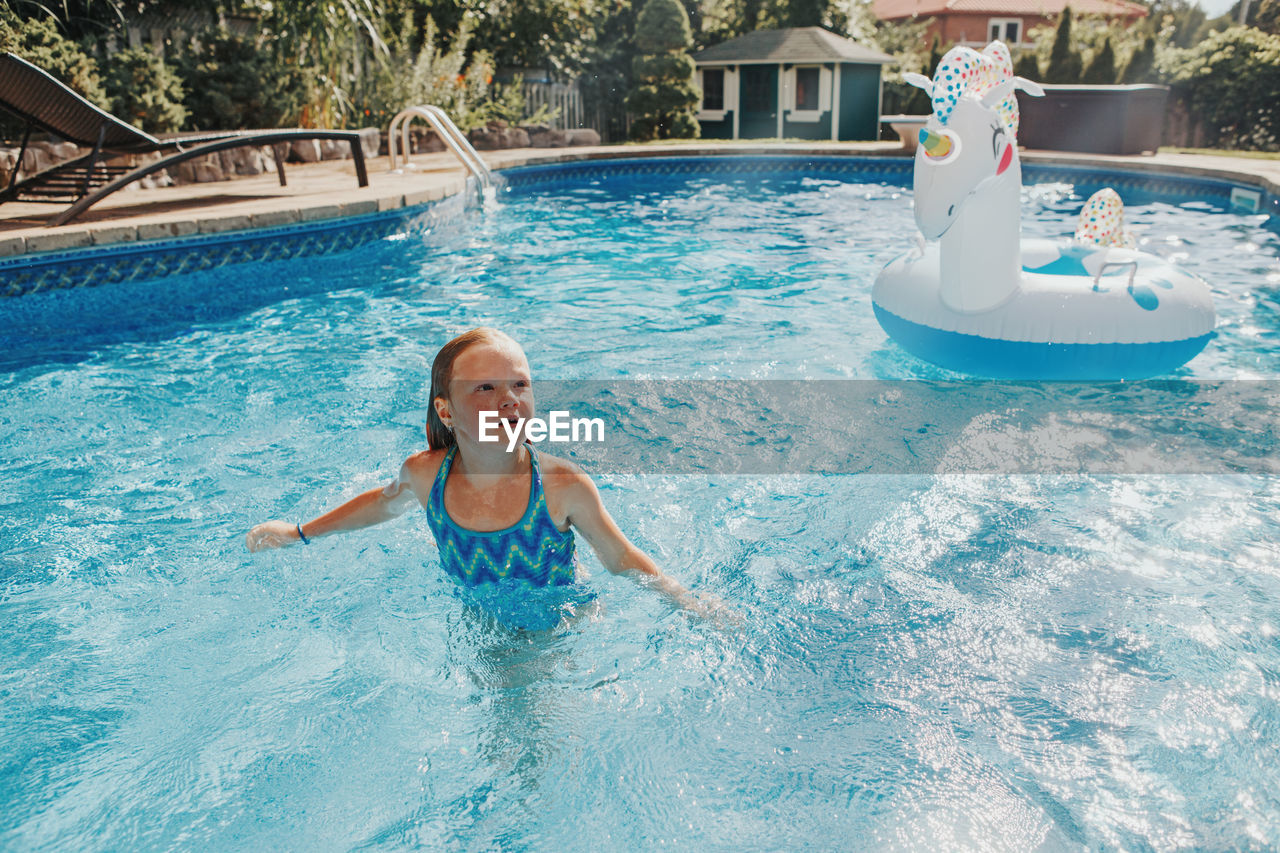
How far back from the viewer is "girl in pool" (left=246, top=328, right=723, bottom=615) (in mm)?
2367

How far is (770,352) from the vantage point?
20.3ft

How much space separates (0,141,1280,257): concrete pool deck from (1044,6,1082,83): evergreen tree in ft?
28.0

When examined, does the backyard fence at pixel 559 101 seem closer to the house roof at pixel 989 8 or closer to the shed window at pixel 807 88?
the shed window at pixel 807 88

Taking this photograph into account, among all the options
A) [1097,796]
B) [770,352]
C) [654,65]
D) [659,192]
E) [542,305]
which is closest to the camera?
[1097,796]

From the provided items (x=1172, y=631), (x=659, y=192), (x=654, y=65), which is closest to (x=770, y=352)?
(x=1172, y=631)

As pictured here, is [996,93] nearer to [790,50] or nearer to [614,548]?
[614,548]

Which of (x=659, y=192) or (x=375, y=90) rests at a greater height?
(x=375, y=90)

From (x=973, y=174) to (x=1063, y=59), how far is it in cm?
2104

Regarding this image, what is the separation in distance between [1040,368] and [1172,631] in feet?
7.08

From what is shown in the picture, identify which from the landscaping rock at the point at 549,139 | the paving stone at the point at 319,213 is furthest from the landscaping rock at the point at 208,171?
the landscaping rock at the point at 549,139

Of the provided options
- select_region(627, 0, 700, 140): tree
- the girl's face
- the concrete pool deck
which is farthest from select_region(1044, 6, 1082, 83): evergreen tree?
the girl's face

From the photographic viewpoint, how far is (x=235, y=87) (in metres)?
12.6

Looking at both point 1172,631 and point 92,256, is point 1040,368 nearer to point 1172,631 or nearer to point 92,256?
point 1172,631

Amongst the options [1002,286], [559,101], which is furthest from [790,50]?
[1002,286]
